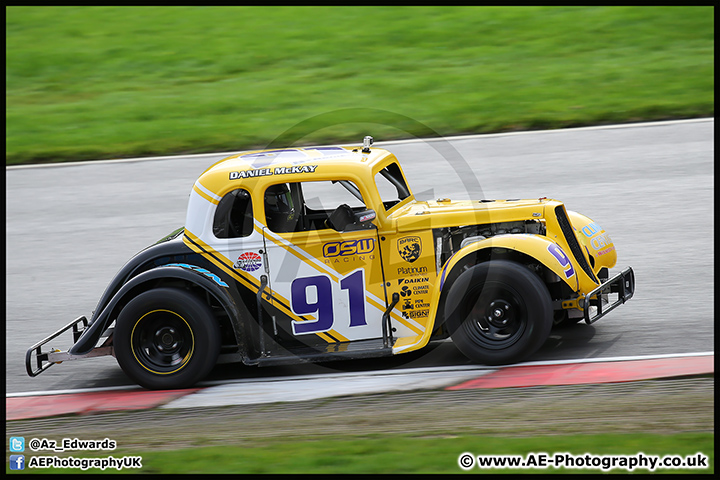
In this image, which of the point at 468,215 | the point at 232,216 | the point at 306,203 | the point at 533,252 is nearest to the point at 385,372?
→ the point at 468,215

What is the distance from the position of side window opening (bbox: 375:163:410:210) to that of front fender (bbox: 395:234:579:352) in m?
1.07

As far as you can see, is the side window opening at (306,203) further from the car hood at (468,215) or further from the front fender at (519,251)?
the front fender at (519,251)

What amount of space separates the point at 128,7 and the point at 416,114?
43.1 feet

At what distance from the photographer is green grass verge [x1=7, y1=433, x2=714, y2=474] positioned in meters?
5.36

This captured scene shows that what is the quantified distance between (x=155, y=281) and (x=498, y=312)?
3.36 m

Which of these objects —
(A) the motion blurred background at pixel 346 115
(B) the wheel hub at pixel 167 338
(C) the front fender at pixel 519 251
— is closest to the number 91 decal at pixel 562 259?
(C) the front fender at pixel 519 251

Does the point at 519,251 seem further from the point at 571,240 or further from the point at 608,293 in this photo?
the point at 608,293

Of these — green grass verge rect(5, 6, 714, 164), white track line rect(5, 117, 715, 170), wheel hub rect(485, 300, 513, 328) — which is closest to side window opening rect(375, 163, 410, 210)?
wheel hub rect(485, 300, 513, 328)

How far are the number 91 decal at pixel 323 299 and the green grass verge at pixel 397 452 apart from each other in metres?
1.67

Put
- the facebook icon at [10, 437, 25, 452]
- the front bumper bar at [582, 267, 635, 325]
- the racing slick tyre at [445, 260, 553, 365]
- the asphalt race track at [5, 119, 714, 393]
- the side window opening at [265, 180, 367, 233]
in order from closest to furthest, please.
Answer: the facebook icon at [10, 437, 25, 452], the racing slick tyre at [445, 260, 553, 365], the front bumper bar at [582, 267, 635, 325], the side window opening at [265, 180, 367, 233], the asphalt race track at [5, 119, 714, 393]

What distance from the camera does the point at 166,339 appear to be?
7797 mm

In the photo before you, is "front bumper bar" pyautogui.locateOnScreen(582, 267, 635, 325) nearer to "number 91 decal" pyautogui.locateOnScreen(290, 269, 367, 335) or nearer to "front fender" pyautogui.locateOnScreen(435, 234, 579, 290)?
"front fender" pyautogui.locateOnScreen(435, 234, 579, 290)

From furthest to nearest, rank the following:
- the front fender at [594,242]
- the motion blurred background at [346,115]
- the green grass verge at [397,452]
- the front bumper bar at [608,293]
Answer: the front fender at [594,242]
the front bumper bar at [608,293]
the motion blurred background at [346,115]
the green grass verge at [397,452]

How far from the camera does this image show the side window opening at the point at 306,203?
7715 millimetres
